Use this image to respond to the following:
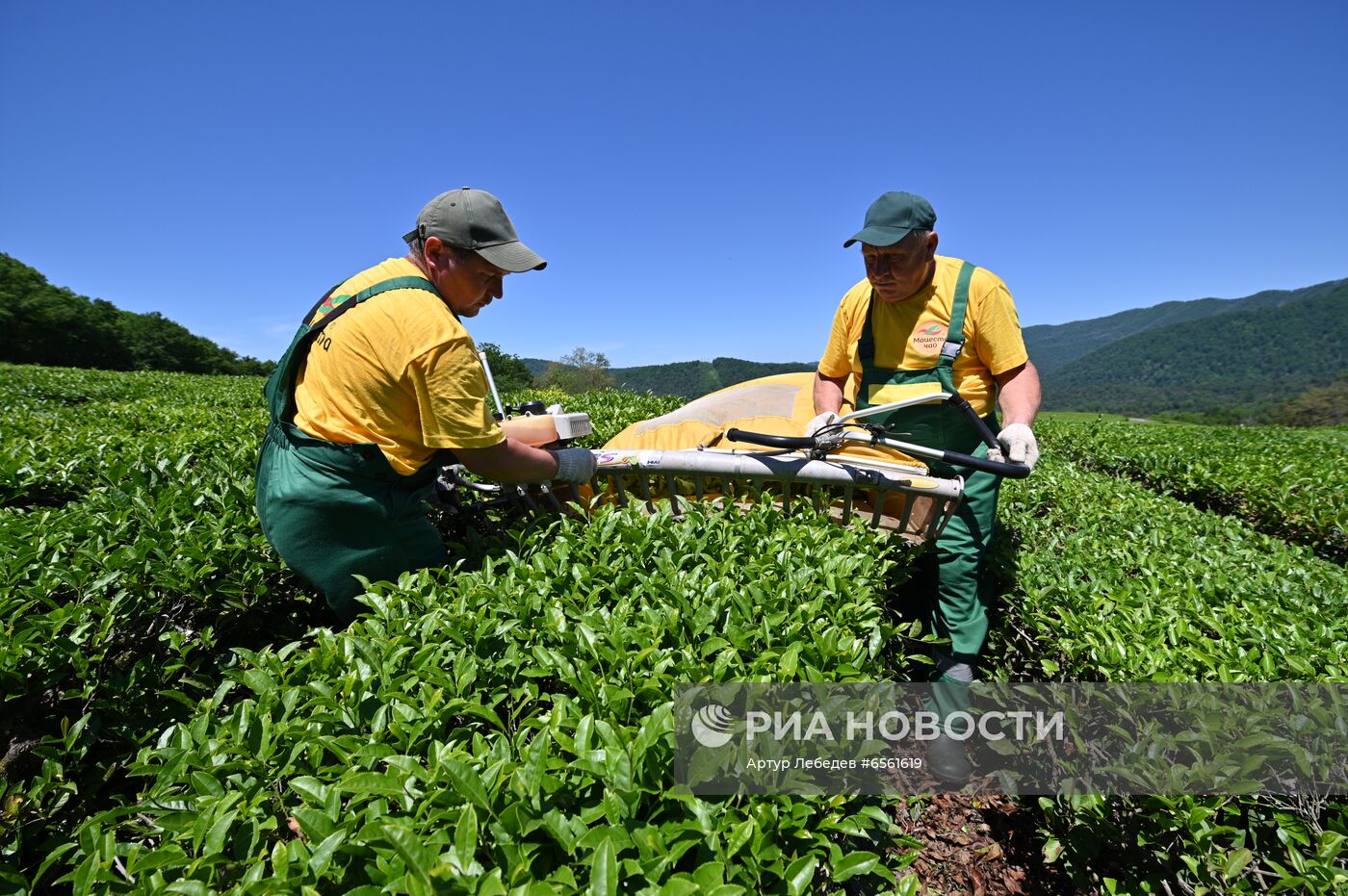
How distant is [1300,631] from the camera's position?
248 centimetres

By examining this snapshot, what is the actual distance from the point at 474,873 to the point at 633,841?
269mm

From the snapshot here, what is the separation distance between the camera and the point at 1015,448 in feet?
9.25

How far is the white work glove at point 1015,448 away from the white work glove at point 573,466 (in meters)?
1.86

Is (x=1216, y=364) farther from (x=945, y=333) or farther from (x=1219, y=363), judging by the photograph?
(x=945, y=333)

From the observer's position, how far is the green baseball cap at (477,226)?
2.39m

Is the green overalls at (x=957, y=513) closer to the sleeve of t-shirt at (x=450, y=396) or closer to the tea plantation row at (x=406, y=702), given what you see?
the tea plantation row at (x=406, y=702)

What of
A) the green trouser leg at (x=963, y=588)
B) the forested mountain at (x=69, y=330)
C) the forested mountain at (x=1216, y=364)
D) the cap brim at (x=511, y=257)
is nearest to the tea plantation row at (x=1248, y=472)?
the green trouser leg at (x=963, y=588)

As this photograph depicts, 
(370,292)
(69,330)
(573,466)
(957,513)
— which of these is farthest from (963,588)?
(69,330)

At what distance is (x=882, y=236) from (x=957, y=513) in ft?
4.84

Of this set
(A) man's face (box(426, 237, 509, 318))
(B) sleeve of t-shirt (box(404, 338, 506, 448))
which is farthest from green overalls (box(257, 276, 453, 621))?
(B) sleeve of t-shirt (box(404, 338, 506, 448))

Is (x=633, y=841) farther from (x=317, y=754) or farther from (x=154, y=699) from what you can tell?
(x=154, y=699)

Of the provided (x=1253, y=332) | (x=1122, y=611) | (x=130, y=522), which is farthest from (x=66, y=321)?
(x=1253, y=332)

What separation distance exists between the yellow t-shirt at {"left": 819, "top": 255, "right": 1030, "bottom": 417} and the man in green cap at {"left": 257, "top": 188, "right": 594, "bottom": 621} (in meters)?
1.96

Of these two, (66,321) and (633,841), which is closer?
(633,841)
